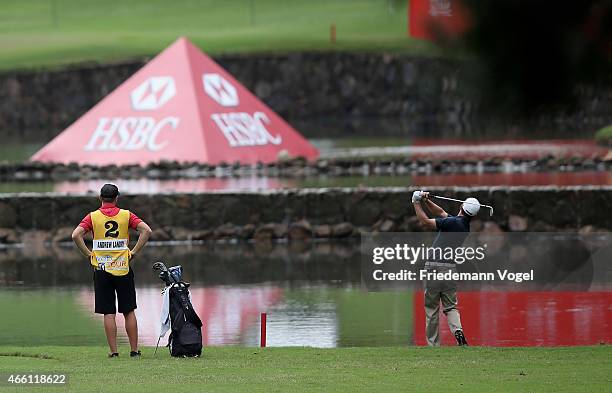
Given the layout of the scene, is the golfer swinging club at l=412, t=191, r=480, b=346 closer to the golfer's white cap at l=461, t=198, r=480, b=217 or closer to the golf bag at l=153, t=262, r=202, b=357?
the golfer's white cap at l=461, t=198, r=480, b=217

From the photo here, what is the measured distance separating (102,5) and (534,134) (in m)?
37.8

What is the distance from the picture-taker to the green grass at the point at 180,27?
68.6m

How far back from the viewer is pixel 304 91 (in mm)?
67750

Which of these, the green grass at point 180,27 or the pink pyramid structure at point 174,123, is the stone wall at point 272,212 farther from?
the green grass at point 180,27

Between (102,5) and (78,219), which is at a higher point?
(102,5)

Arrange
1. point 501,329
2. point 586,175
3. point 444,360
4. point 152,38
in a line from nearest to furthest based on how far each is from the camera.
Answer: point 444,360
point 501,329
point 586,175
point 152,38

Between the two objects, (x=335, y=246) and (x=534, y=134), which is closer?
(x=335, y=246)

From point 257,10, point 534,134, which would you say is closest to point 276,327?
point 534,134

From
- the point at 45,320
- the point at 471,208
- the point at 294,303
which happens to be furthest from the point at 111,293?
the point at 294,303

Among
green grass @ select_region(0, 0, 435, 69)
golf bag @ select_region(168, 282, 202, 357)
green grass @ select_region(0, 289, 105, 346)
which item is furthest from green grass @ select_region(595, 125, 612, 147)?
golf bag @ select_region(168, 282, 202, 357)

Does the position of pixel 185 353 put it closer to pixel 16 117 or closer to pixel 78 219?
pixel 78 219

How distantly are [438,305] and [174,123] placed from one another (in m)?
23.5

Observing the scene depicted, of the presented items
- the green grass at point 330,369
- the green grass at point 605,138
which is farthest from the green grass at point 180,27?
the green grass at point 330,369

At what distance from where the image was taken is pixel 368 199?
29.1 meters
